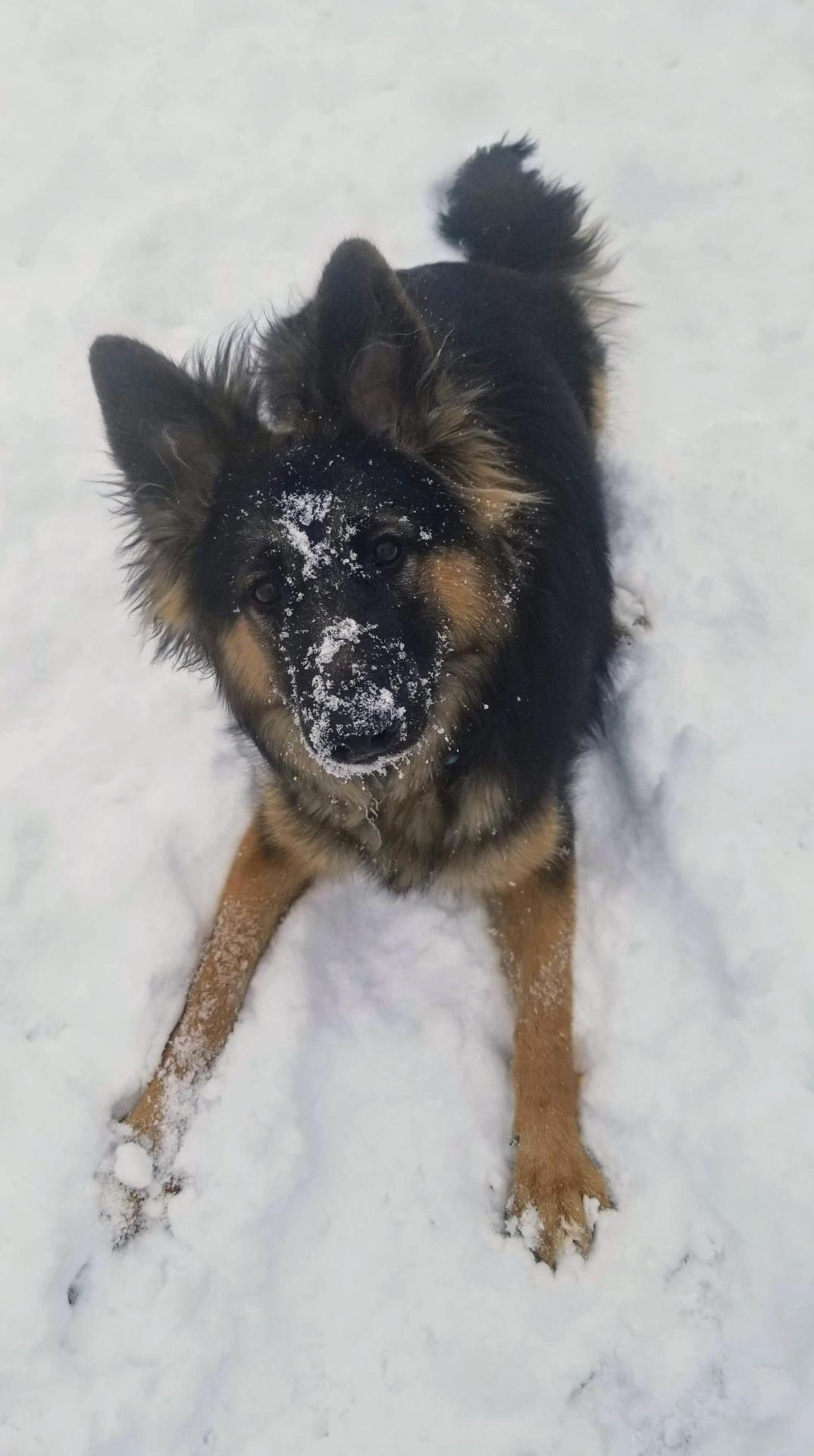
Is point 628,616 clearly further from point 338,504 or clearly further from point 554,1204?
point 554,1204

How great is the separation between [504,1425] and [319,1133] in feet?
3.18

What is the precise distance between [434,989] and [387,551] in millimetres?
1674

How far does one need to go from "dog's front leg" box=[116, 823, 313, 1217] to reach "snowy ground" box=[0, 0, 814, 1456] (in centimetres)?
9

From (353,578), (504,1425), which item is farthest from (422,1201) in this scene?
(353,578)

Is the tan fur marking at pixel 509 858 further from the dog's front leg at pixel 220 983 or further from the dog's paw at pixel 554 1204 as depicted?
the dog's paw at pixel 554 1204

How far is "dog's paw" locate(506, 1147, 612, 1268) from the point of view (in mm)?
2764

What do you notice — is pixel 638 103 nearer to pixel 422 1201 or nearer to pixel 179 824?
pixel 179 824

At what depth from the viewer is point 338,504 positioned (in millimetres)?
2580

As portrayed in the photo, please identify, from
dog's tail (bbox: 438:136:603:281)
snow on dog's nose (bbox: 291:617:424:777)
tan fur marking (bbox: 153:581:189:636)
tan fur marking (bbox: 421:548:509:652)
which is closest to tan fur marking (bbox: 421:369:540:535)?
tan fur marking (bbox: 421:548:509:652)

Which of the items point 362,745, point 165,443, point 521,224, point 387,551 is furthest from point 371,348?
point 521,224

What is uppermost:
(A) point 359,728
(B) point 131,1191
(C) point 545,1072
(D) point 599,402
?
(D) point 599,402

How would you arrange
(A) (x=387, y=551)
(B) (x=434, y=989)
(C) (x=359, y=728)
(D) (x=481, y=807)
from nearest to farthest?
(C) (x=359, y=728)
(A) (x=387, y=551)
(D) (x=481, y=807)
(B) (x=434, y=989)

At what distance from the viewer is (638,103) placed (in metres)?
6.13

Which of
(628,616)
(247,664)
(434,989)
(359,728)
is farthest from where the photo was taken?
(628,616)
